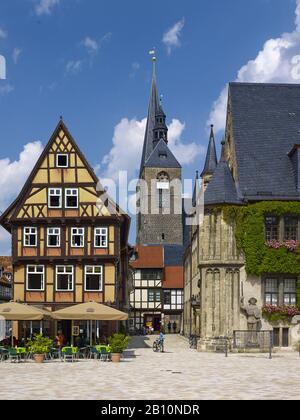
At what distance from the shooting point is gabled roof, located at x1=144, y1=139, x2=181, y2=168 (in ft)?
419

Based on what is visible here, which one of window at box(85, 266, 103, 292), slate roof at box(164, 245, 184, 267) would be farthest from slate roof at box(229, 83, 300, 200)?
slate roof at box(164, 245, 184, 267)

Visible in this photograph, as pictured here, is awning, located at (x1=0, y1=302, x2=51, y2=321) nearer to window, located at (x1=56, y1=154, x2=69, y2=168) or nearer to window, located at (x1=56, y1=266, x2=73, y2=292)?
window, located at (x1=56, y1=266, x2=73, y2=292)

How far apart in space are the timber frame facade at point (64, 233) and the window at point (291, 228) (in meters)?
10.2

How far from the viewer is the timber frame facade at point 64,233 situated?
43.2 m

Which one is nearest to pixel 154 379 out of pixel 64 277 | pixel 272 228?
pixel 272 228

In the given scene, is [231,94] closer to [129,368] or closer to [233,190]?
[233,190]

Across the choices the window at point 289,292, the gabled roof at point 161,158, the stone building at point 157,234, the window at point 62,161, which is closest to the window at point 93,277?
the window at point 62,161

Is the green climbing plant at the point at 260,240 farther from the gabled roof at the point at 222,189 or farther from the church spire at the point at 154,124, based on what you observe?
the church spire at the point at 154,124

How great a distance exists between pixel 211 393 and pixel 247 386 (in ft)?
7.77

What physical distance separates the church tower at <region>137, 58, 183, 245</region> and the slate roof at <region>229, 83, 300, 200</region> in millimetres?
76782

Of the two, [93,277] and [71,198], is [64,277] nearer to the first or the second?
[93,277]

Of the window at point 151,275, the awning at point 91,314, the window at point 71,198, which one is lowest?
the awning at point 91,314

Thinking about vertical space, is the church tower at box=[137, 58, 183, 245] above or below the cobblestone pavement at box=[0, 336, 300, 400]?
above

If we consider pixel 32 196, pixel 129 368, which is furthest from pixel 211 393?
pixel 32 196
